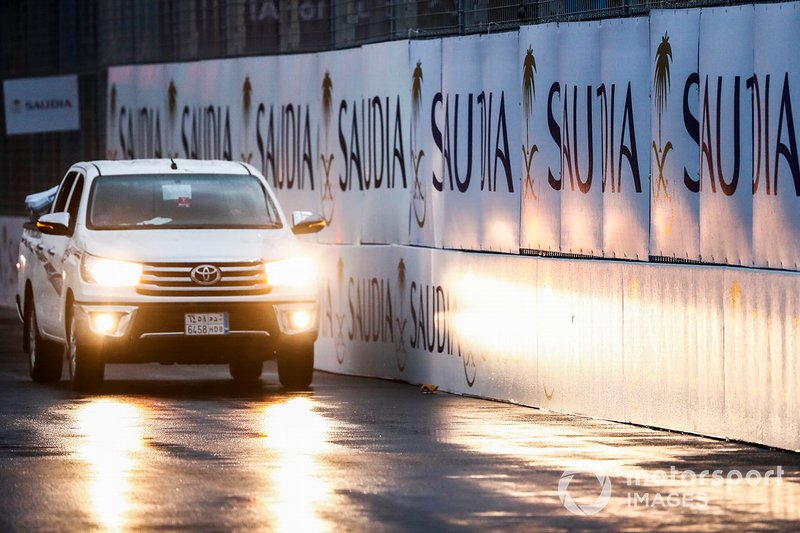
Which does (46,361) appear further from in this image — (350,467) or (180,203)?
(350,467)

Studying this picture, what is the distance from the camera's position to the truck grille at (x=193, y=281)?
18656 mm

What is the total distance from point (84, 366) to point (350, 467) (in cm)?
621

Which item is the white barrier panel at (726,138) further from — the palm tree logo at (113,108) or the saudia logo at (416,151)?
the palm tree logo at (113,108)

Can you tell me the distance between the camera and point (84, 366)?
18891mm

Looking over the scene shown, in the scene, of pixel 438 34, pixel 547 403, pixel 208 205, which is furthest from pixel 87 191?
pixel 547 403

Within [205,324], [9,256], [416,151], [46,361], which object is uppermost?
[416,151]

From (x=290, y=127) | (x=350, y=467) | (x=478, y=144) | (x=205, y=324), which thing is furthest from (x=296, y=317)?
(x=350, y=467)

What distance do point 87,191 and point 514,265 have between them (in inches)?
157

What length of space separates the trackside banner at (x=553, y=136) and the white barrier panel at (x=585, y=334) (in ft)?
0.72

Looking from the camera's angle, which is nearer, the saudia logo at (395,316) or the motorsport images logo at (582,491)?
the motorsport images logo at (582,491)

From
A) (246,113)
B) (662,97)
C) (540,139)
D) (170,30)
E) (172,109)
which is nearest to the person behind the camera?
(662,97)

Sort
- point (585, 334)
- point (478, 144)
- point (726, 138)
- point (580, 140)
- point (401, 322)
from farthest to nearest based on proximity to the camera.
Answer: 1. point (401, 322)
2. point (478, 144)
3. point (580, 140)
4. point (585, 334)
5. point (726, 138)

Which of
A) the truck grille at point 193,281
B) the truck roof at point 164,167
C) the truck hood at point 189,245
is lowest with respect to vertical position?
the truck grille at point 193,281

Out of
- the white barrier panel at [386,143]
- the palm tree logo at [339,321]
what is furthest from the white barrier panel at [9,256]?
the white barrier panel at [386,143]
